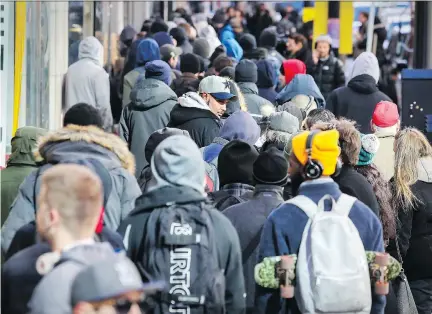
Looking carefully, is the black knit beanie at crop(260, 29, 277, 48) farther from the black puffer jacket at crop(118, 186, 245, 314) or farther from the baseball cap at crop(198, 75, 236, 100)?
the black puffer jacket at crop(118, 186, 245, 314)

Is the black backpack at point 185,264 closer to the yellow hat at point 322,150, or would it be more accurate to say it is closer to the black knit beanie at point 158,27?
the yellow hat at point 322,150

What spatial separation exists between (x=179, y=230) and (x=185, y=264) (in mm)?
172

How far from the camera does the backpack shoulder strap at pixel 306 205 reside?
638 cm

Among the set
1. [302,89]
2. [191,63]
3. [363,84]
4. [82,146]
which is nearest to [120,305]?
[82,146]

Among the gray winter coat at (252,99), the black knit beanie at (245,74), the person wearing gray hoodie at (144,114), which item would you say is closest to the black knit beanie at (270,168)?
the person wearing gray hoodie at (144,114)

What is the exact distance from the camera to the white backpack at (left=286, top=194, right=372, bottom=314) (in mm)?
6215

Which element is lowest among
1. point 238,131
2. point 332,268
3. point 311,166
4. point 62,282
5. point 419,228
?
point 419,228

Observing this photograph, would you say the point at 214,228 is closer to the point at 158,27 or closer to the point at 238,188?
the point at 238,188

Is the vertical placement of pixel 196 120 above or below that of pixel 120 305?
above

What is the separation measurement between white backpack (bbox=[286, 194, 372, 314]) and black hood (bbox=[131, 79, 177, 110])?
580 cm

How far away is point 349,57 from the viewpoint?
93.8ft

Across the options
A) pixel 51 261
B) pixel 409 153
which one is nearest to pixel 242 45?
pixel 409 153

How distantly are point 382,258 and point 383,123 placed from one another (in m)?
4.00

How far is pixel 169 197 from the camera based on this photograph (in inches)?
247
